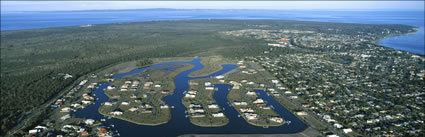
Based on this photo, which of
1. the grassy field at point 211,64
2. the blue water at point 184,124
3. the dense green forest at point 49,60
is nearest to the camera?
the blue water at point 184,124

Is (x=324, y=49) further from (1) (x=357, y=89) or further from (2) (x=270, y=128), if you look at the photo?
(2) (x=270, y=128)

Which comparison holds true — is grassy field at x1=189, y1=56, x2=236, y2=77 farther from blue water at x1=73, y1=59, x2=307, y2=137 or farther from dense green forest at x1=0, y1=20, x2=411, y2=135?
blue water at x1=73, y1=59, x2=307, y2=137

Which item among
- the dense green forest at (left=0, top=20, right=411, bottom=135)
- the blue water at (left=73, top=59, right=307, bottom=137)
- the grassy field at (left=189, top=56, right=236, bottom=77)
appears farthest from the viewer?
the grassy field at (left=189, top=56, right=236, bottom=77)

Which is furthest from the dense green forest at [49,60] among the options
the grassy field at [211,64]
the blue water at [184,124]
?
the blue water at [184,124]

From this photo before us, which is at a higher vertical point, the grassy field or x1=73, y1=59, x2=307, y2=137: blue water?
the grassy field

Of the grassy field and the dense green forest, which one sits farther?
the grassy field

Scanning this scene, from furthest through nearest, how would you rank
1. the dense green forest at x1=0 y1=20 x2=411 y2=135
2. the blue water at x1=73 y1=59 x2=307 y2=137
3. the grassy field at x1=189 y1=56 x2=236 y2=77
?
the grassy field at x1=189 y1=56 x2=236 y2=77, the dense green forest at x1=0 y1=20 x2=411 y2=135, the blue water at x1=73 y1=59 x2=307 y2=137

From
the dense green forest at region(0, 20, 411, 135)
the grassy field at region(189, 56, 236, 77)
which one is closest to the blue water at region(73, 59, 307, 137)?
the dense green forest at region(0, 20, 411, 135)

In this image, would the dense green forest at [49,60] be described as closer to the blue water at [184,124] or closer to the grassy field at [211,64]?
the grassy field at [211,64]

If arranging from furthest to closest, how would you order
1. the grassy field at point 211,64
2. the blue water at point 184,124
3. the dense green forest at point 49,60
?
the grassy field at point 211,64, the dense green forest at point 49,60, the blue water at point 184,124

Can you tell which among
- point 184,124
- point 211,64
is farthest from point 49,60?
point 184,124

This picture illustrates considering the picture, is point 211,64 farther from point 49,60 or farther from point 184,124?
point 49,60
